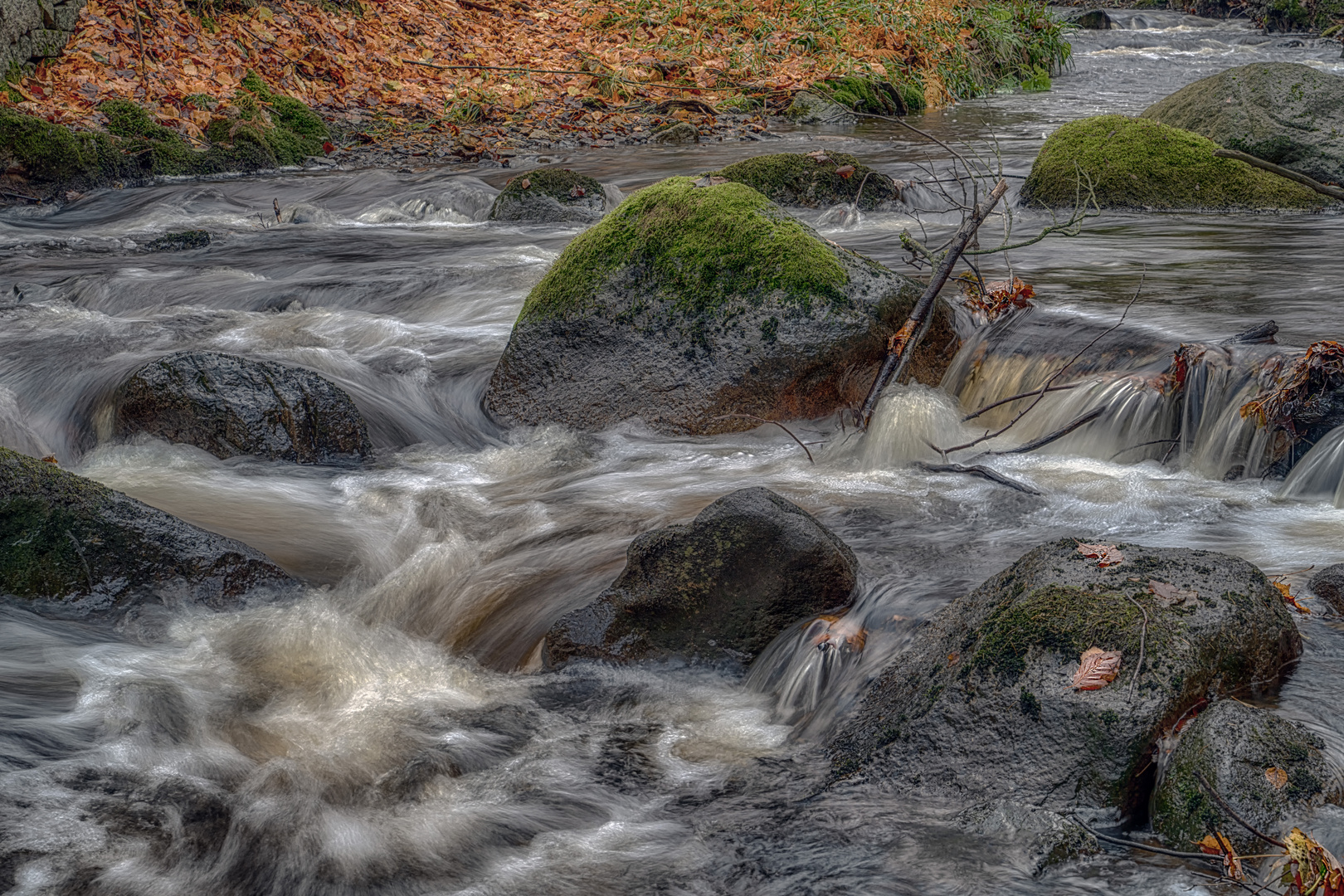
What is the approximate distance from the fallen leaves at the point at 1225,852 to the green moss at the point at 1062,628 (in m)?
0.50

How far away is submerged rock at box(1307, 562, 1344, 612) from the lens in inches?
146

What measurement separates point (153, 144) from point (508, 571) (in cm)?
960

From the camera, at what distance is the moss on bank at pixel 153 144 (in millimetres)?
11297

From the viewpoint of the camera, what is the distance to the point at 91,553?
4.26m

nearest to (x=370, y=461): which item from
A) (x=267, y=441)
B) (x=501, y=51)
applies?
(x=267, y=441)

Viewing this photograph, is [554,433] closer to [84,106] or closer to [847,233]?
[847,233]

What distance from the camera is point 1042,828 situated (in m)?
2.85

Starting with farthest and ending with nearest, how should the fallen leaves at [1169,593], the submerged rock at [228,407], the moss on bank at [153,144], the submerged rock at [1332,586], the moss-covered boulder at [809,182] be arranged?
the moss on bank at [153,144] < the moss-covered boulder at [809,182] < the submerged rock at [228,407] < the submerged rock at [1332,586] < the fallen leaves at [1169,593]

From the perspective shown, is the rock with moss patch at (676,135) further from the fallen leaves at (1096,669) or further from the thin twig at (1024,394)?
the fallen leaves at (1096,669)

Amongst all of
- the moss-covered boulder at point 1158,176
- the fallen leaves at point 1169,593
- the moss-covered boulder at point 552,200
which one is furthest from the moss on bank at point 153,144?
the fallen leaves at point 1169,593

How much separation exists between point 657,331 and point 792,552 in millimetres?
2456

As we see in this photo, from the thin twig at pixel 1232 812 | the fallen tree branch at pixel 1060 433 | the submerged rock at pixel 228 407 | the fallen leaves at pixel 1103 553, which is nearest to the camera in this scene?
the thin twig at pixel 1232 812

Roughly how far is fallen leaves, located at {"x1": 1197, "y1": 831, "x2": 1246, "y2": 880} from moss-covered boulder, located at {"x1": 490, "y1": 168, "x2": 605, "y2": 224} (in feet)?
28.7

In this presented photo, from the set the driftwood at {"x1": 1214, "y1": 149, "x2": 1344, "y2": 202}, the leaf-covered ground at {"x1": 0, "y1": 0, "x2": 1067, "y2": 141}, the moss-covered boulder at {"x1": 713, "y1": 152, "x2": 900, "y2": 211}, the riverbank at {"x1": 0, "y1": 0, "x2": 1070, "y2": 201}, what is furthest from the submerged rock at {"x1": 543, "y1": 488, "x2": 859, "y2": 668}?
the leaf-covered ground at {"x1": 0, "y1": 0, "x2": 1067, "y2": 141}
